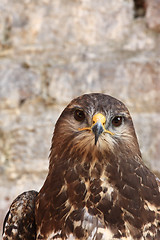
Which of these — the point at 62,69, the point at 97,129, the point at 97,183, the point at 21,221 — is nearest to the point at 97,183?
→ the point at 97,183

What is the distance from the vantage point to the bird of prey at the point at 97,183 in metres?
1.49

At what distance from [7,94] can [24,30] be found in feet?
1.08

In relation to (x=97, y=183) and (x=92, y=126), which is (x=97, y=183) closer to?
(x=97, y=183)

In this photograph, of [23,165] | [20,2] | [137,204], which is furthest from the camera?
[20,2]

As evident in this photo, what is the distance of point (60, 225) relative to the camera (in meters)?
1.53

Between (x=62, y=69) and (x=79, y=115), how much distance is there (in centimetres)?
74

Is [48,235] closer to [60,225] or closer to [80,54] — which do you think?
[60,225]

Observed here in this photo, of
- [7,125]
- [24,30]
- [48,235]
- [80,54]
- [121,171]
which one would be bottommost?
[48,235]

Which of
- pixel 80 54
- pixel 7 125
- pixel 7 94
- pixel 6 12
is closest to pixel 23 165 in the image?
pixel 7 125

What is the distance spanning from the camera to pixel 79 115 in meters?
1.64

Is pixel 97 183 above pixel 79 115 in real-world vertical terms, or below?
below

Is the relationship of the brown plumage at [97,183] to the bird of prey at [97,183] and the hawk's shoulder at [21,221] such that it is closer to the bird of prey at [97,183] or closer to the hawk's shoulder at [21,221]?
the bird of prey at [97,183]

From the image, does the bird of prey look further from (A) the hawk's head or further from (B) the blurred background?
(B) the blurred background

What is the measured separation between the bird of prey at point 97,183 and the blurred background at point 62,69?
607 millimetres
